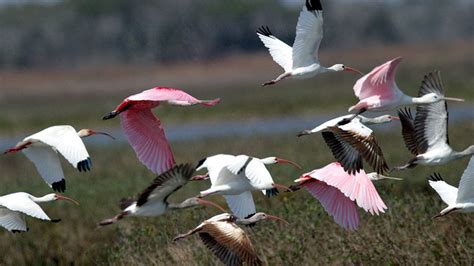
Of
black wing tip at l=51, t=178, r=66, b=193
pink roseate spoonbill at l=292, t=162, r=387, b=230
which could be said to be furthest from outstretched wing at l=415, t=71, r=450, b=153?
black wing tip at l=51, t=178, r=66, b=193

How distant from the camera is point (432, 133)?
34.5ft

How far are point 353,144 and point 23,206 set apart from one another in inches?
107

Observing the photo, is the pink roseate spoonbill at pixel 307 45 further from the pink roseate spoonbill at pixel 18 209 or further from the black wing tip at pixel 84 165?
the pink roseate spoonbill at pixel 18 209

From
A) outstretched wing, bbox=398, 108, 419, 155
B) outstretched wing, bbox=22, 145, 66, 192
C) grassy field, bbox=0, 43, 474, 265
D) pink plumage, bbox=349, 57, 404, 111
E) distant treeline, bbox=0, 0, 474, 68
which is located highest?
pink plumage, bbox=349, 57, 404, 111

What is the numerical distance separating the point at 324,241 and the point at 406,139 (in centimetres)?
130

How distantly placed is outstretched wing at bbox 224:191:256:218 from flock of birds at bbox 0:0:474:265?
0.01 m

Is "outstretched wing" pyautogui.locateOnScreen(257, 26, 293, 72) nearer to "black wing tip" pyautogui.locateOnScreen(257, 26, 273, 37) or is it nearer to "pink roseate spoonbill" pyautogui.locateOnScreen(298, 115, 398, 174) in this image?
"black wing tip" pyautogui.locateOnScreen(257, 26, 273, 37)

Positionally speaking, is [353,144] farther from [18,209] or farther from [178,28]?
[178,28]

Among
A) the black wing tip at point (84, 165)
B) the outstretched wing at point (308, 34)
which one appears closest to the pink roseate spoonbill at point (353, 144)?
the outstretched wing at point (308, 34)

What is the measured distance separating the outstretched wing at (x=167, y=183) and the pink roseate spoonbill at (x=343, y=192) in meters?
1.79

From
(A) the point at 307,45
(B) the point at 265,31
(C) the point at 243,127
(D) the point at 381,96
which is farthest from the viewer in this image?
(C) the point at 243,127

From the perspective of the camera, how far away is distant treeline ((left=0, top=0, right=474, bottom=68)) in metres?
60.0

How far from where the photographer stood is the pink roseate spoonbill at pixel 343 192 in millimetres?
10430

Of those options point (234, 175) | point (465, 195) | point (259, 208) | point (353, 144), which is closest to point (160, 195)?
point (234, 175)
